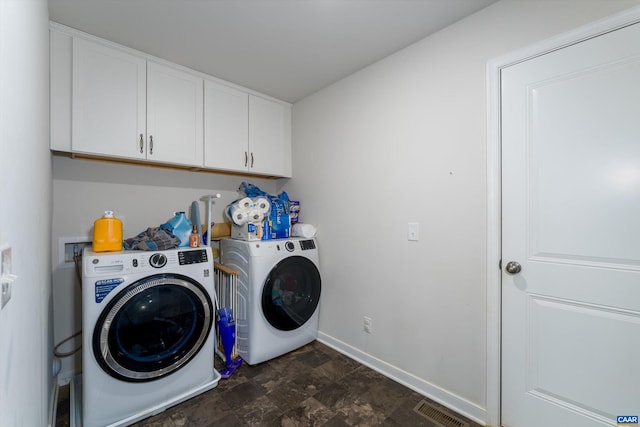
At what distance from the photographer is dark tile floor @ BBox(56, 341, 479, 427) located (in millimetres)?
1587

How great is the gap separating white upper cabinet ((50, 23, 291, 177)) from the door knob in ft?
6.91

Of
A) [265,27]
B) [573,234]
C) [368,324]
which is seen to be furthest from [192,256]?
[573,234]

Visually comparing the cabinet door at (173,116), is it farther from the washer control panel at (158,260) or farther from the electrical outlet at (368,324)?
the electrical outlet at (368,324)

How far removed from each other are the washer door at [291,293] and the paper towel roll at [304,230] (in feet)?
0.85

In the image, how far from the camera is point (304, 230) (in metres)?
2.55

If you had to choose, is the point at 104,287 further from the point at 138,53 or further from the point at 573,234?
the point at 573,234

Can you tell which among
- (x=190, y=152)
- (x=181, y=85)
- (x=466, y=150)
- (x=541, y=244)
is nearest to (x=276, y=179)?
(x=190, y=152)

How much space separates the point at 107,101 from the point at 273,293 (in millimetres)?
1780

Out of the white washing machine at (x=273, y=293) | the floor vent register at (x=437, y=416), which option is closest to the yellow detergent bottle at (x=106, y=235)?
the white washing machine at (x=273, y=293)

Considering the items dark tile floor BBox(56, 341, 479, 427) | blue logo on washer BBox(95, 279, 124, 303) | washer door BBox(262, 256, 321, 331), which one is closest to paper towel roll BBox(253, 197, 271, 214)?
washer door BBox(262, 256, 321, 331)

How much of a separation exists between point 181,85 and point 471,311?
2615 millimetres

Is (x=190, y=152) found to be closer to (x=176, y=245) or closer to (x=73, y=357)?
(x=176, y=245)

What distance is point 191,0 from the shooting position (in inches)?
59.2

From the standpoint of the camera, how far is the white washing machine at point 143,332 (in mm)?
1469
